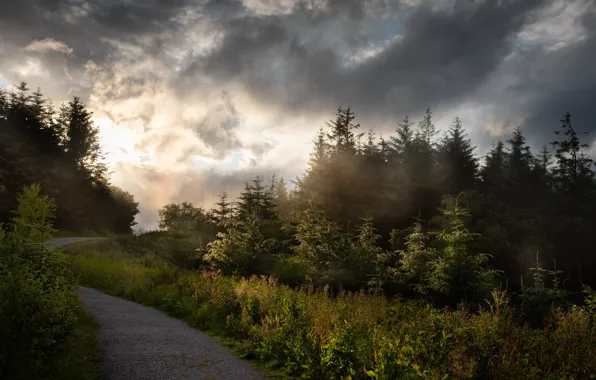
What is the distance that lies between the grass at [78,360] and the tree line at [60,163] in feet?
92.7

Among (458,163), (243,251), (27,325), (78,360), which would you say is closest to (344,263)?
(243,251)

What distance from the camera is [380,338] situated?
7719mm

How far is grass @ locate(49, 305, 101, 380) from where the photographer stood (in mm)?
5676

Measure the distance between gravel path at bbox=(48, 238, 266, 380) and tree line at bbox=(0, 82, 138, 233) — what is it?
84.7ft

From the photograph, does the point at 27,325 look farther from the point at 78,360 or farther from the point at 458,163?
the point at 458,163

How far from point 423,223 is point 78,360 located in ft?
101

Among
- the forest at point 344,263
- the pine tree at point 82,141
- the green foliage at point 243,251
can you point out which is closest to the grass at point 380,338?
the forest at point 344,263

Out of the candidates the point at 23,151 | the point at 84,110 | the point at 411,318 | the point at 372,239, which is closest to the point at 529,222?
the point at 372,239

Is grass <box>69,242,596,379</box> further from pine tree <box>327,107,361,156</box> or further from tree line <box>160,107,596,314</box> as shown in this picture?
pine tree <box>327,107,361,156</box>

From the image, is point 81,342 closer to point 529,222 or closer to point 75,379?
point 75,379

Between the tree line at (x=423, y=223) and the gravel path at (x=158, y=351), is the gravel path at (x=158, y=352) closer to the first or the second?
the gravel path at (x=158, y=351)

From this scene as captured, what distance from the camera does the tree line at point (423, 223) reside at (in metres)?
16.7

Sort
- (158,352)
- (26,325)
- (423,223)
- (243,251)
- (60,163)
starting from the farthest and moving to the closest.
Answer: (60,163), (423,223), (243,251), (158,352), (26,325)

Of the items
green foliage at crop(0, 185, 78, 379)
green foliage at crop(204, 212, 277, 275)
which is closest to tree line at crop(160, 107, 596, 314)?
green foliage at crop(204, 212, 277, 275)
